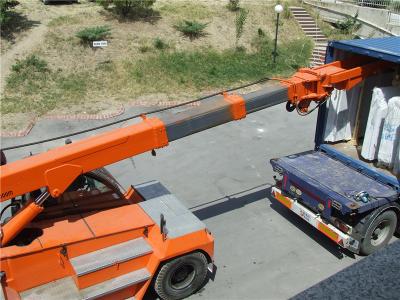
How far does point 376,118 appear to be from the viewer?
28.2ft

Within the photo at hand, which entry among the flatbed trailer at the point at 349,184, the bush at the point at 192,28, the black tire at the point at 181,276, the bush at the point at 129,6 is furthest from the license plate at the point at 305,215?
the bush at the point at 129,6

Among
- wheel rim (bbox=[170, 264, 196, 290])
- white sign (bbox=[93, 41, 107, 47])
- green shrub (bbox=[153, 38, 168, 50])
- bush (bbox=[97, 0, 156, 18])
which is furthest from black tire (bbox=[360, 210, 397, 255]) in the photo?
bush (bbox=[97, 0, 156, 18])

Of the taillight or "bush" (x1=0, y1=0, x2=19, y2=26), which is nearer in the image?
the taillight

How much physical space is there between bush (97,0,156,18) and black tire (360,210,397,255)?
16510mm

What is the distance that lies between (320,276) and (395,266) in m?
6.00

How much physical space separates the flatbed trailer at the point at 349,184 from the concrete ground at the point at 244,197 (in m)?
0.69

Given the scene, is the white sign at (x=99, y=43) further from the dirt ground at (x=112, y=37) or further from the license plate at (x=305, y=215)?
the license plate at (x=305, y=215)

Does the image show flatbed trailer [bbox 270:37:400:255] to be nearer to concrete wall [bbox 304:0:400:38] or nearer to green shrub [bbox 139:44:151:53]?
green shrub [bbox 139:44:151:53]

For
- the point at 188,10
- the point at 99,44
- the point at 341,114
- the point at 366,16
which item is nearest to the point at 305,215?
the point at 341,114

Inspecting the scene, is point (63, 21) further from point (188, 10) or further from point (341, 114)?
point (341, 114)

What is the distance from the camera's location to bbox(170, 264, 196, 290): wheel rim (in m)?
7.21

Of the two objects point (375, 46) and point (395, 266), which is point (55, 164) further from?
point (375, 46)

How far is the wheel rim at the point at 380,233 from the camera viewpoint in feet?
27.5

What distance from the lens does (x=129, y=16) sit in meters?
21.6
